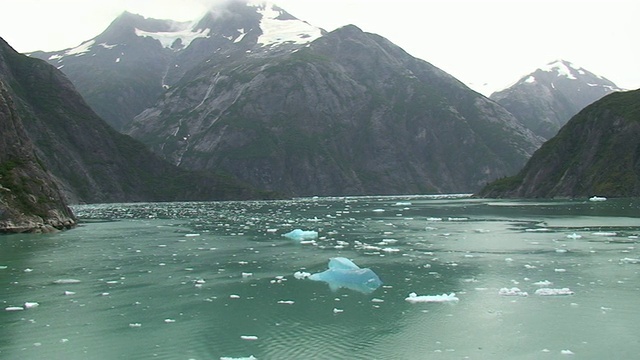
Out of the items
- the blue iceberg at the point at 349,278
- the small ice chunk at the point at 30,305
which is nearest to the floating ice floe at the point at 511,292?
the blue iceberg at the point at 349,278

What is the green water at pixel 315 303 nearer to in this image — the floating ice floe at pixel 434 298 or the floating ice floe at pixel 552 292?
the floating ice floe at pixel 552 292

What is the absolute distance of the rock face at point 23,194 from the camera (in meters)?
62.0

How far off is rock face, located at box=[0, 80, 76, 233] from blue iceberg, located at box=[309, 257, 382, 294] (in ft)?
147

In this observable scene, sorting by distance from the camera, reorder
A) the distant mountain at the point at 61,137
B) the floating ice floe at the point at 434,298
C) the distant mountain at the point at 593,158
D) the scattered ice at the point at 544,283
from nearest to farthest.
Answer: the floating ice floe at the point at 434,298 → the scattered ice at the point at 544,283 → the distant mountain at the point at 593,158 → the distant mountain at the point at 61,137

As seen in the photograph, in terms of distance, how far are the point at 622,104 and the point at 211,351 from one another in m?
Result: 168

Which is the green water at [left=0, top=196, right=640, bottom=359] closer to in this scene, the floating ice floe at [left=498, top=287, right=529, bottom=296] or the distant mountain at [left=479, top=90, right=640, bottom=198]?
the floating ice floe at [left=498, top=287, right=529, bottom=296]

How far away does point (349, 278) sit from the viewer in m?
28.8

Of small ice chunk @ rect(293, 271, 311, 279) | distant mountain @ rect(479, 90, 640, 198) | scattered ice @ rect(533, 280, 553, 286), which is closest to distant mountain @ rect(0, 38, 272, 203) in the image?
→ distant mountain @ rect(479, 90, 640, 198)

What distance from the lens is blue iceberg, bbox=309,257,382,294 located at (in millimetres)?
28125

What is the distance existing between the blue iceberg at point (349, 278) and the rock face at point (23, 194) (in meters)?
44.8

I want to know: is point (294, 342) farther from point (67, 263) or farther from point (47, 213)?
point (47, 213)

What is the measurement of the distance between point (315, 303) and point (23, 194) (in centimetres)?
5274

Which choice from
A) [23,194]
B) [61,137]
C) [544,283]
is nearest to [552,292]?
[544,283]

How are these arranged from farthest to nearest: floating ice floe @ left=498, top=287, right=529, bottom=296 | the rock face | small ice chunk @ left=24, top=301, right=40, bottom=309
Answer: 1. the rock face
2. floating ice floe @ left=498, top=287, right=529, bottom=296
3. small ice chunk @ left=24, top=301, right=40, bottom=309
